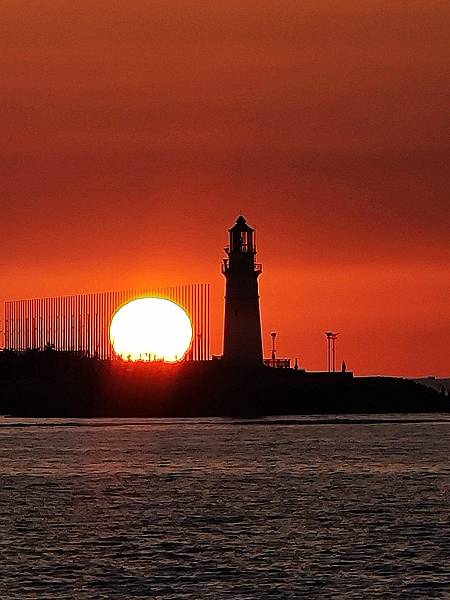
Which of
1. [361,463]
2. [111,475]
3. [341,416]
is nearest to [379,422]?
[341,416]

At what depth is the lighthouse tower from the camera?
6294 inches

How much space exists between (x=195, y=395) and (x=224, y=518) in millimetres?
104482

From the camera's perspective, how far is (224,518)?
81438mm

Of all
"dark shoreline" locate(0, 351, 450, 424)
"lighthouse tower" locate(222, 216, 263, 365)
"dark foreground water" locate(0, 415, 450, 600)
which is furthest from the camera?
"dark shoreline" locate(0, 351, 450, 424)

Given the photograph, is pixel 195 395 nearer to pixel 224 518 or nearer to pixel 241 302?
pixel 241 302

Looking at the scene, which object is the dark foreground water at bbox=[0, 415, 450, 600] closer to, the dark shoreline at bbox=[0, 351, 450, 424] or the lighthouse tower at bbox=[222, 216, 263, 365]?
the lighthouse tower at bbox=[222, 216, 263, 365]

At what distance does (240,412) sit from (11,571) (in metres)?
122

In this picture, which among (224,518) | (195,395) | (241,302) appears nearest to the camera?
(224,518)

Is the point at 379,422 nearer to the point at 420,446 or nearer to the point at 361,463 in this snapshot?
the point at 420,446

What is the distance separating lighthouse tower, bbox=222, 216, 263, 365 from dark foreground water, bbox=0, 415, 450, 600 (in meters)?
21.2

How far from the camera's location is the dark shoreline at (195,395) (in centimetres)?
18438

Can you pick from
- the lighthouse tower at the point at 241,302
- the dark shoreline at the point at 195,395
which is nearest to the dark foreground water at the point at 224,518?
the lighthouse tower at the point at 241,302

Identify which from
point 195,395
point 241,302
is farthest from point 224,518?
point 195,395

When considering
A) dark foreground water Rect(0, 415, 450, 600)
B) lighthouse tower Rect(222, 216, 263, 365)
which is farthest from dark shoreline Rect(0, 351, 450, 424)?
dark foreground water Rect(0, 415, 450, 600)
